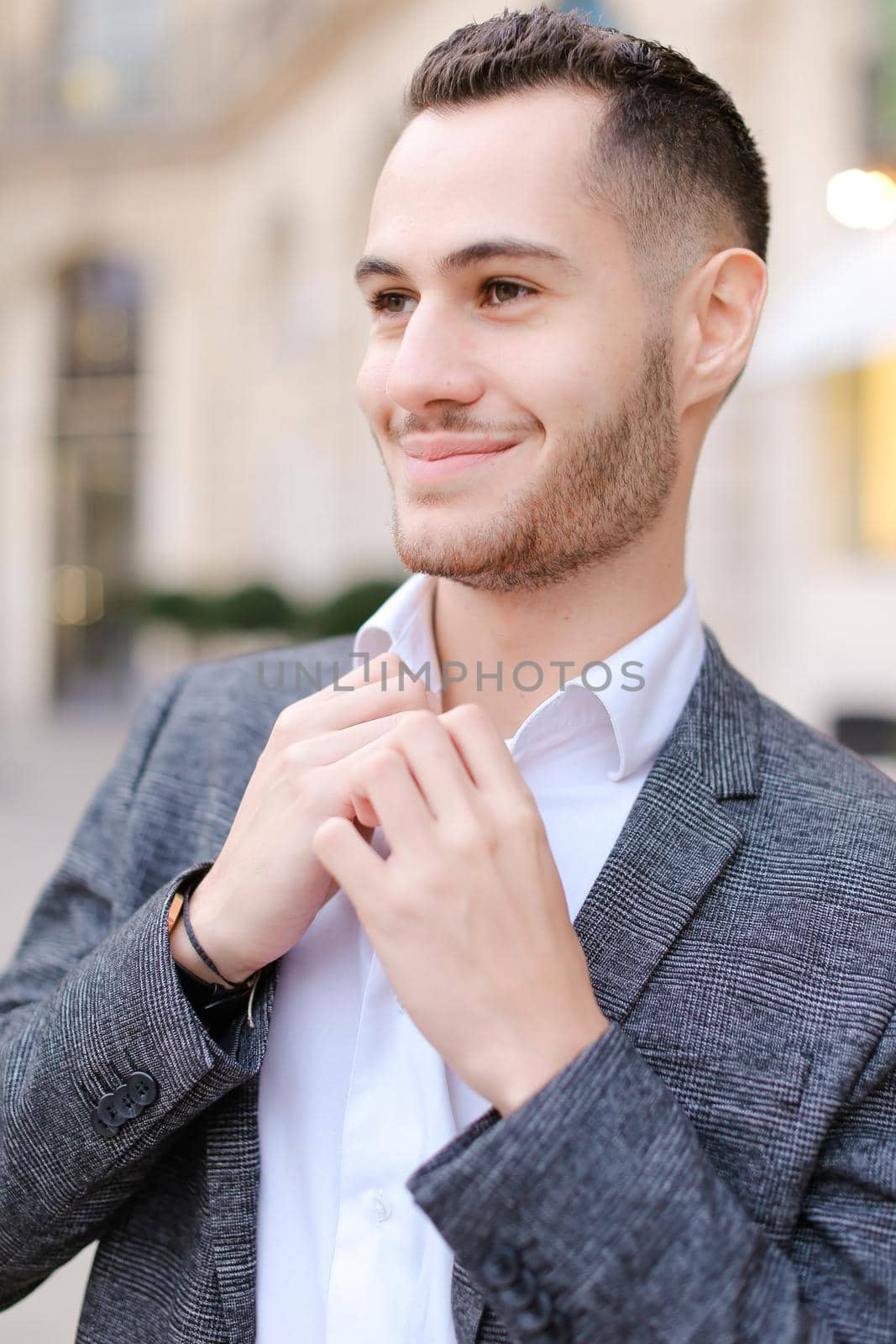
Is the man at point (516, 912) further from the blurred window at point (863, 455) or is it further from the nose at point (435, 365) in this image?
the blurred window at point (863, 455)

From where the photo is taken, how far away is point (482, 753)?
1159 millimetres

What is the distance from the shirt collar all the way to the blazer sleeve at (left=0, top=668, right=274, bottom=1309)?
44 centimetres

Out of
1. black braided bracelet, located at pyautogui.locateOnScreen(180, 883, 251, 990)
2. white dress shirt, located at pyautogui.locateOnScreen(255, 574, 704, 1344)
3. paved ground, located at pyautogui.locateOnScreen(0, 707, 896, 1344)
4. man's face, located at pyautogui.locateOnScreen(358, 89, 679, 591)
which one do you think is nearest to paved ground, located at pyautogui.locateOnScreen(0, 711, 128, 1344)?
paved ground, located at pyautogui.locateOnScreen(0, 707, 896, 1344)

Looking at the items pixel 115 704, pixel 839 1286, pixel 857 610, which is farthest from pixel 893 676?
pixel 115 704

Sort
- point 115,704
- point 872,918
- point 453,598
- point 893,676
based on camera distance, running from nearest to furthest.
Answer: point 872,918 < point 453,598 < point 893,676 < point 115,704

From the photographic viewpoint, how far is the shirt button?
1.24m

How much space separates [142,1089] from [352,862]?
38 centimetres

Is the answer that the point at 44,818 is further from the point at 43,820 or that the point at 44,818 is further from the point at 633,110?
the point at 633,110

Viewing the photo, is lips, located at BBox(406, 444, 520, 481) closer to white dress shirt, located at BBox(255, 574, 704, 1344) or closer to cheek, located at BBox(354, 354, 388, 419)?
cheek, located at BBox(354, 354, 388, 419)

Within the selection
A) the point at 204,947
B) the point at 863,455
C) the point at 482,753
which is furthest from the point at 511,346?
the point at 863,455

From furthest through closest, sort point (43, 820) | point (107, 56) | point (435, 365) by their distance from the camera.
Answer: point (107, 56), point (43, 820), point (435, 365)

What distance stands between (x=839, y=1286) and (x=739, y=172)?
1.36 m

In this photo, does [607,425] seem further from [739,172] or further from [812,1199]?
[812,1199]

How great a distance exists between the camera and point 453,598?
1.59 meters
